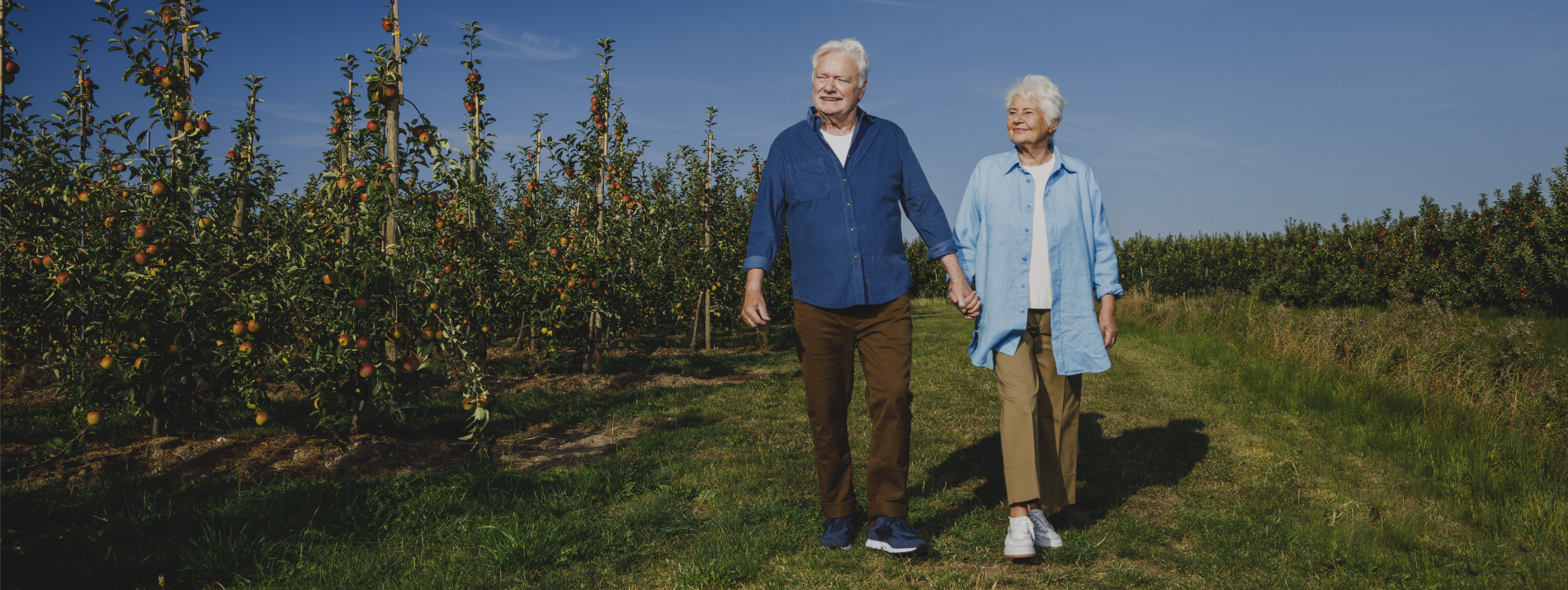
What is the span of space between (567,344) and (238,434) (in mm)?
3561

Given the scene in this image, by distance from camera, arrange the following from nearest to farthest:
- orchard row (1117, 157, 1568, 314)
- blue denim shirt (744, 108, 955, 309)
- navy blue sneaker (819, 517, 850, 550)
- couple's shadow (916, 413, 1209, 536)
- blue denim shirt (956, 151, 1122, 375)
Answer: blue denim shirt (744, 108, 955, 309) → navy blue sneaker (819, 517, 850, 550) → blue denim shirt (956, 151, 1122, 375) → couple's shadow (916, 413, 1209, 536) → orchard row (1117, 157, 1568, 314)

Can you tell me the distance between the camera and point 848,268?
2.70 meters

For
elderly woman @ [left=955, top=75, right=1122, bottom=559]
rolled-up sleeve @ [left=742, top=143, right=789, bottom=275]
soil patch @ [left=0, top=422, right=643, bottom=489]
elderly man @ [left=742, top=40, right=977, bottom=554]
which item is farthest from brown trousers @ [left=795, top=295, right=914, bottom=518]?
soil patch @ [left=0, top=422, right=643, bottom=489]

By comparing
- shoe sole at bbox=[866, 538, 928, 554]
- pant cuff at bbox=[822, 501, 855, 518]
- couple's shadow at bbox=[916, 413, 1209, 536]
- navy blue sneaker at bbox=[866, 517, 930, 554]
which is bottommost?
couple's shadow at bbox=[916, 413, 1209, 536]

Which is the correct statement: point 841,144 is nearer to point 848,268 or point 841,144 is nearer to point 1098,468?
point 848,268

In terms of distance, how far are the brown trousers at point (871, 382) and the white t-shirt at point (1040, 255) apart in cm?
58

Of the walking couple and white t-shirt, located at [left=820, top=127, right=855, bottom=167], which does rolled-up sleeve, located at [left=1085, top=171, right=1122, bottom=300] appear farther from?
white t-shirt, located at [left=820, top=127, right=855, bottom=167]

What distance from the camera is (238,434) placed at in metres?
4.49

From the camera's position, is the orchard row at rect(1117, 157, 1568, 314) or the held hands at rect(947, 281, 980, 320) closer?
the held hands at rect(947, 281, 980, 320)

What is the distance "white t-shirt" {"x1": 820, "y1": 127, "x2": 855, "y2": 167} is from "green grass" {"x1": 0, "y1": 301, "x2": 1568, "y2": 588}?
152 cm

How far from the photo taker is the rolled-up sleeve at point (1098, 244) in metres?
3.05

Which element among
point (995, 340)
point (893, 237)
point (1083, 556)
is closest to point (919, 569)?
point (1083, 556)

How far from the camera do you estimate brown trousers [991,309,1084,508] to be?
2.85 metres

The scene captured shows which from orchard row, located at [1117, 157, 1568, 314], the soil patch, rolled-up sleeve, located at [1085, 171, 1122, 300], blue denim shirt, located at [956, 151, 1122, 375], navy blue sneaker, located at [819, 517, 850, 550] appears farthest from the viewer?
orchard row, located at [1117, 157, 1568, 314]
